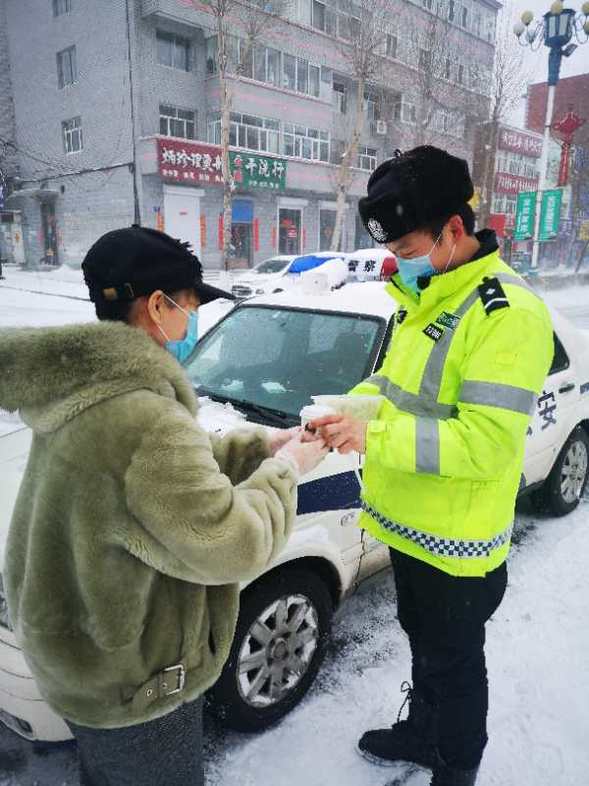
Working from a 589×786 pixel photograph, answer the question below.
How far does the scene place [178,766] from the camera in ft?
4.55

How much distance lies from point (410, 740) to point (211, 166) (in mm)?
24318

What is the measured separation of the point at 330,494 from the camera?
8.04 ft

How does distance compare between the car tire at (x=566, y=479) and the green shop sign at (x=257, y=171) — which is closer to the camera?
the car tire at (x=566, y=479)

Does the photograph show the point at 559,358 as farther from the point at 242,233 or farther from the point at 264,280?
the point at 242,233

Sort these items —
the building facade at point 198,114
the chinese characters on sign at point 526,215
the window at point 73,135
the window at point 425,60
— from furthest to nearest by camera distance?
the window at point 425,60, the window at point 73,135, the building facade at point 198,114, the chinese characters on sign at point 526,215

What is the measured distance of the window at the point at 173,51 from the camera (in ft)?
76.7

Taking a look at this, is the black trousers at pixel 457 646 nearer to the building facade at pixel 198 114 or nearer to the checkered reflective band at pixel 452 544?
the checkered reflective band at pixel 452 544

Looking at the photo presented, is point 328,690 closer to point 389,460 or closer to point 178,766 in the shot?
point 178,766

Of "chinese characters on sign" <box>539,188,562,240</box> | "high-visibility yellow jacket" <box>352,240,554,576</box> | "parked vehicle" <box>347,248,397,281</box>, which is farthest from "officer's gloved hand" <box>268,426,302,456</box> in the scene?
"chinese characters on sign" <box>539,188,562,240</box>

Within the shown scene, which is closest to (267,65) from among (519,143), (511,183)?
(511,183)

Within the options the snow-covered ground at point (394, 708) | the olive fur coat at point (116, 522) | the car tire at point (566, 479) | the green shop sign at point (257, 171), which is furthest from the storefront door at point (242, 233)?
the olive fur coat at point (116, 522)

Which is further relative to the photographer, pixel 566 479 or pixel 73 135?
pixel 73 135

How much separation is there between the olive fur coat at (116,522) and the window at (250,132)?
85.7 ft

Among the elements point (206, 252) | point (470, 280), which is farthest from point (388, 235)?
point (206, 252)
